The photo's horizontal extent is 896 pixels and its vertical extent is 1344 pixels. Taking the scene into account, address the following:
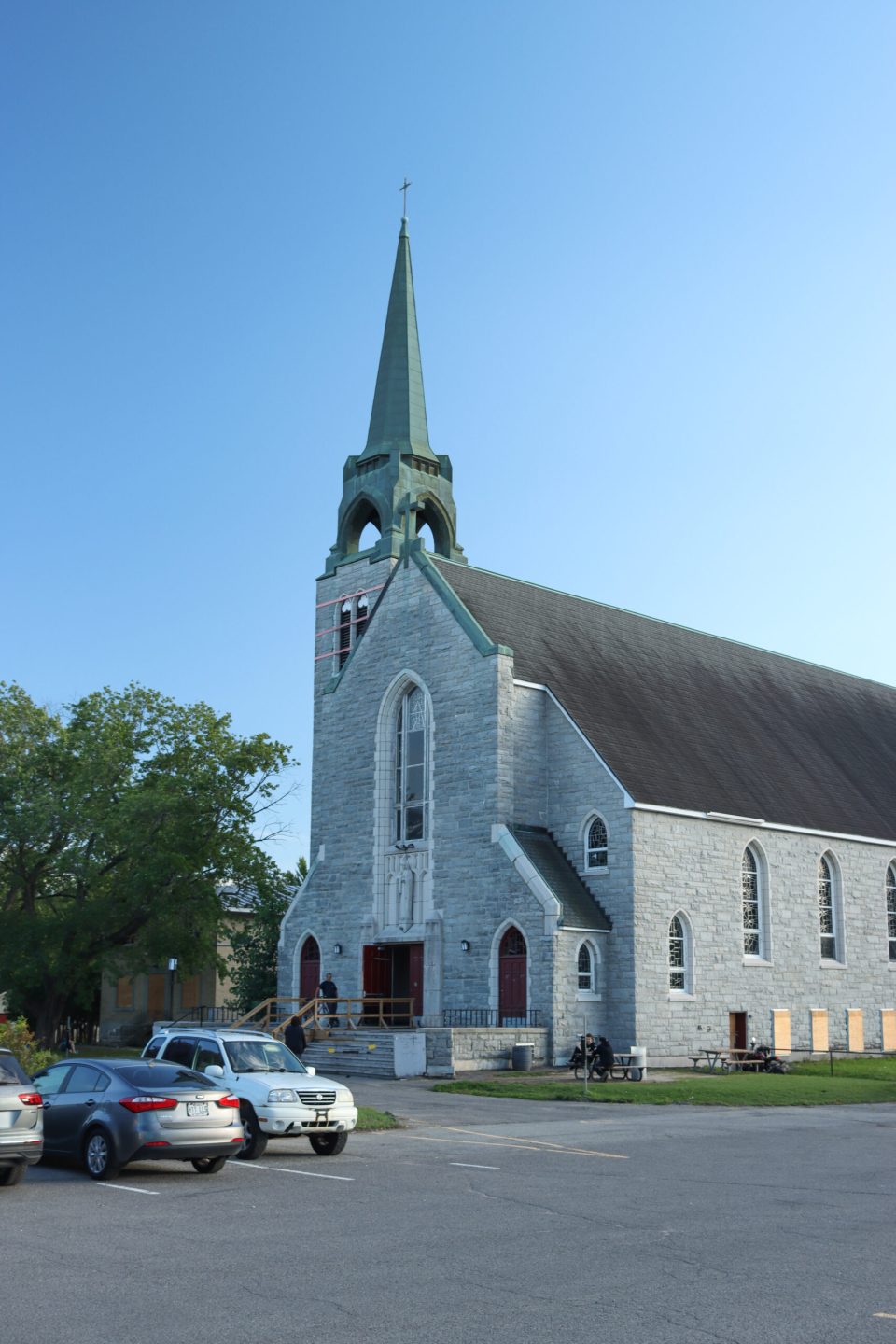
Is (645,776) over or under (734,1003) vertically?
over

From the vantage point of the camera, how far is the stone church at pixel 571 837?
115 feet

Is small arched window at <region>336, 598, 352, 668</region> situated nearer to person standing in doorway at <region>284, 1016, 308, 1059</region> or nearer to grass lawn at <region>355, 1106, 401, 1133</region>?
person standing in doorway at <region>284, 1016, 308, 1059</region>

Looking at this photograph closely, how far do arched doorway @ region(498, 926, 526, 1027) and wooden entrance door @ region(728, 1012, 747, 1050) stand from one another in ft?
20.6

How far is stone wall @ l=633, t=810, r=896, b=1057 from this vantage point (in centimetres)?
3528

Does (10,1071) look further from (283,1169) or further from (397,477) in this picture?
(397,477)

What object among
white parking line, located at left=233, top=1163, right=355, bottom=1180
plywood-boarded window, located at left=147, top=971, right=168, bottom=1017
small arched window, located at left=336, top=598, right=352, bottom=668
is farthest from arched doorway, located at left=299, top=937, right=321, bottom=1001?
white parking line, located at left=233, top=1163, right=355, bottom=1180

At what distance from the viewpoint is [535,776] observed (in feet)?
124

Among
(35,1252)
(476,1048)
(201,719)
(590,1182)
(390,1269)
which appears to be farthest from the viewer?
(201,719)

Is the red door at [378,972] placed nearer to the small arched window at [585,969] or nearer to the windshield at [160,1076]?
the small arched window at [585,969]

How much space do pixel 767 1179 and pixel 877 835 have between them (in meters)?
29.8

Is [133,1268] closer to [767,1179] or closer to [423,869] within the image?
[767,1179]

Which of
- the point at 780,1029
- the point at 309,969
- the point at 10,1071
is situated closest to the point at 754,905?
the point at 780,1029

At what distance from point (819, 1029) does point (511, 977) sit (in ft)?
33.7

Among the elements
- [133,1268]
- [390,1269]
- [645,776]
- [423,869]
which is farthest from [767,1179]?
[423,869]
